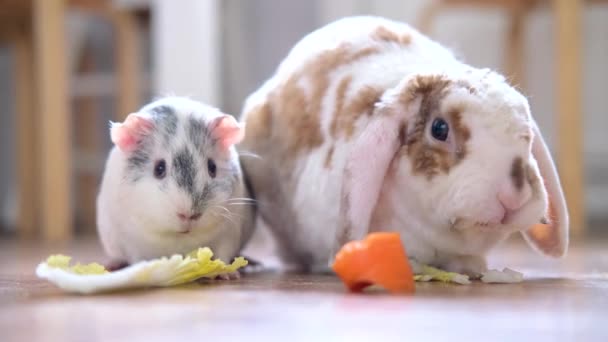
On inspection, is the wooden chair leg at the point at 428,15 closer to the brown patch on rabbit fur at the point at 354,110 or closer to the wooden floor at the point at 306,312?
the brown patch on rabbit fur at the point at 354,110

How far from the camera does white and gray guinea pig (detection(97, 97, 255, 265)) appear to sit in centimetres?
161

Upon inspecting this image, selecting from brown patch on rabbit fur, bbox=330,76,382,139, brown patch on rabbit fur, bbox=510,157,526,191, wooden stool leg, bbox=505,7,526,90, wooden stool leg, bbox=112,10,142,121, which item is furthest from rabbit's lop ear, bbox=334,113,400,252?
wooden stool leg, bbox=112,10,142,121

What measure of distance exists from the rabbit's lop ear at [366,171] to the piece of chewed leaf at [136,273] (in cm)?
24

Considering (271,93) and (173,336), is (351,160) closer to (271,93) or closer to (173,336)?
(271,93)

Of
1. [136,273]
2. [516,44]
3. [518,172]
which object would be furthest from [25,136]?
[518,172]

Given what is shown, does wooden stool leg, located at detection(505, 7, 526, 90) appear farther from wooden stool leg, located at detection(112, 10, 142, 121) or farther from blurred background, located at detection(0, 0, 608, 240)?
wooden stool leg, located at detection(112, 10, 142, 121)

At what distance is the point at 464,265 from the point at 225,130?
56 cm

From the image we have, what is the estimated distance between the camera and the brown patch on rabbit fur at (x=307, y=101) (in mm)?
1843

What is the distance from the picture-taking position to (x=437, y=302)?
4.15ft

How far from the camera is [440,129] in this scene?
1.55 m

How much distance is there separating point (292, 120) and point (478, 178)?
1.88 feet

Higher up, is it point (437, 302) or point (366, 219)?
point (366, 219)

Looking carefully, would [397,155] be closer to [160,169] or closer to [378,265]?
[378,265]

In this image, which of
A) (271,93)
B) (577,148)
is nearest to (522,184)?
(271,93)
